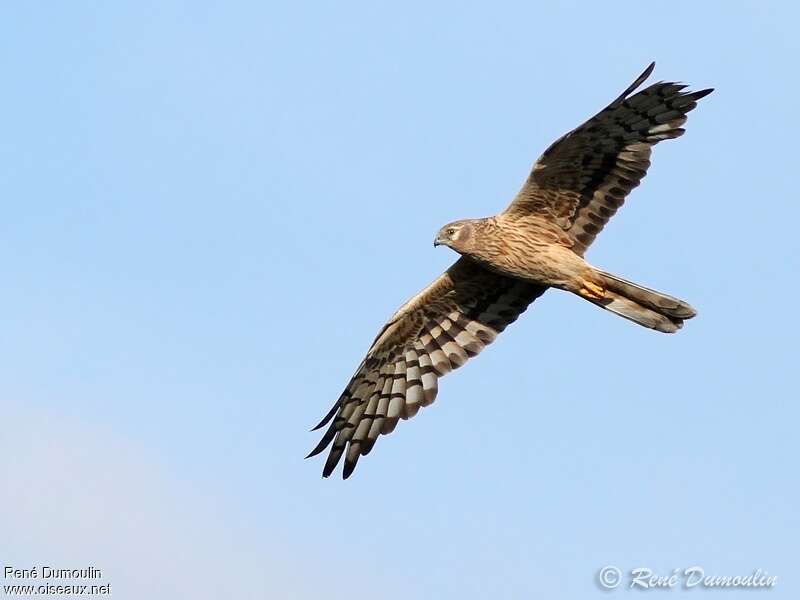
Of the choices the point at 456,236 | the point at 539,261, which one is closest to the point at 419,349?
the point at 456,236

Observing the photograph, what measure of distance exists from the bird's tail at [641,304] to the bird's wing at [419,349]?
1.14m

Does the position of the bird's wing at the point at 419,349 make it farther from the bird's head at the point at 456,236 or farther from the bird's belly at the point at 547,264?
the bird's belly at the point at 547,264

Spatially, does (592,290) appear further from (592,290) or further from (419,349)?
(419,349)

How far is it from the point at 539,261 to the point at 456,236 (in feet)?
2.62

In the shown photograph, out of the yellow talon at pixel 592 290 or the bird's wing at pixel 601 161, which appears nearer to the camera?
the bird's wing at pixel 601 161

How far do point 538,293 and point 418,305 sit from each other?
3.96 ft

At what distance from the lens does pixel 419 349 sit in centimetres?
1248

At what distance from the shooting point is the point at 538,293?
1213 centimetres

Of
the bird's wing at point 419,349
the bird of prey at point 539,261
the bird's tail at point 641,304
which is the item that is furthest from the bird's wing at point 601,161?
the bird's wing at point 419,349

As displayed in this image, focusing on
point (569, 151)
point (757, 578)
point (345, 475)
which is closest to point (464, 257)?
point (569, 151)

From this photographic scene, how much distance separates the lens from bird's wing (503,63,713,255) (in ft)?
34.9

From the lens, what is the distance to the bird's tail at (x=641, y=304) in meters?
10.8

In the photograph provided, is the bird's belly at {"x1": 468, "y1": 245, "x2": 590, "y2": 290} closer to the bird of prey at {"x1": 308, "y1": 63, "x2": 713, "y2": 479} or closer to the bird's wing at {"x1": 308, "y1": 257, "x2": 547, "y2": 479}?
the bird of prey at {"x1": 308, "y1": 63, "x2": 713, "y2": 479}

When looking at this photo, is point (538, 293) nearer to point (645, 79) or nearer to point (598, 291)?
point (598, 291)
